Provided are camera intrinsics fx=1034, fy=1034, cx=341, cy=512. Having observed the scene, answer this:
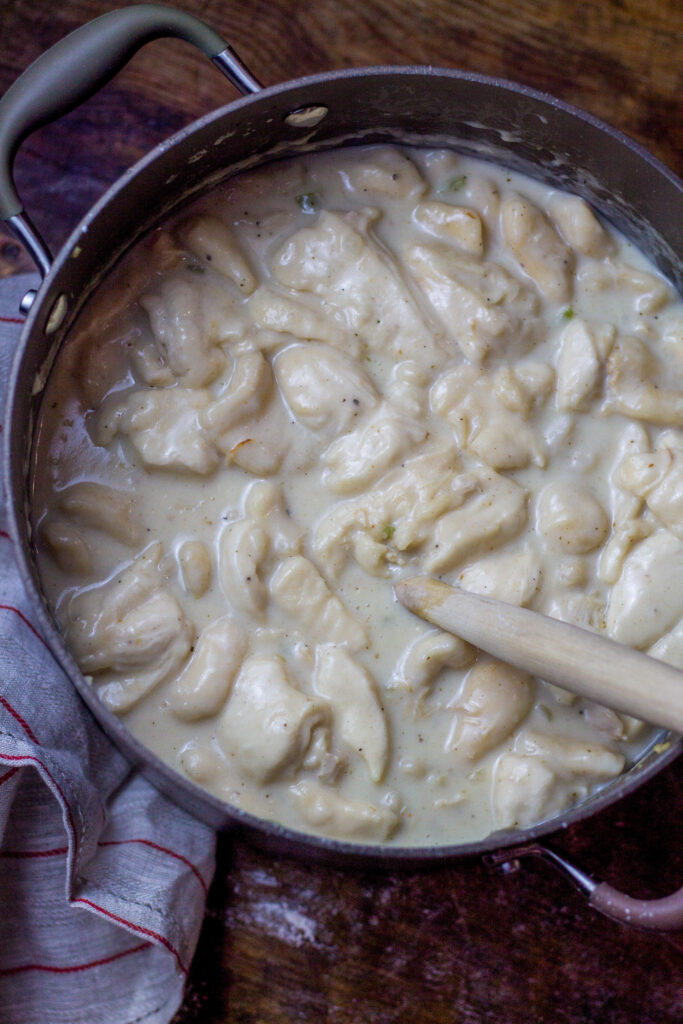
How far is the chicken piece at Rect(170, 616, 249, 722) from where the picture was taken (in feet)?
5.15

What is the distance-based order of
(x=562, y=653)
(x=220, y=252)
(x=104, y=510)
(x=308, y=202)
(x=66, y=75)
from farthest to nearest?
(x=308, y=202) < (x=220, y=252) < (x=104, y=510) < (x=66, y=75) < (x=562, y=653)

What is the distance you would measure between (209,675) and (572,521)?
615 mm

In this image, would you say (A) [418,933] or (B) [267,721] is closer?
(B) [267,721]

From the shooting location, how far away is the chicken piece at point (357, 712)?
1.57m

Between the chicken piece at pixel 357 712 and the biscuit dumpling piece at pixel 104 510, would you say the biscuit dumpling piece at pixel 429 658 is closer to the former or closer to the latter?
the chicken piece at pixel 357 712

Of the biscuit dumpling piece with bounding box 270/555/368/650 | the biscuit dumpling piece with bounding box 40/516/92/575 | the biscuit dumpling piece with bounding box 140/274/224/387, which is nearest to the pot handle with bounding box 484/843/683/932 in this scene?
the biscuit dumpling piece with bounding box 270/555/368/650

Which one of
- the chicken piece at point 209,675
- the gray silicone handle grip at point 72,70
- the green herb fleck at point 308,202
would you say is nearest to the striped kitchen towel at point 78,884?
the chicken piece at point 209,675

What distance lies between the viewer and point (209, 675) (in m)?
1.57

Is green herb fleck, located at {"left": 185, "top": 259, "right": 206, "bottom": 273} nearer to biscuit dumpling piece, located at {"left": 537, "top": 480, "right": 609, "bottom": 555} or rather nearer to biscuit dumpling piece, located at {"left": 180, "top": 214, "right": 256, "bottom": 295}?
biscuit dumpling piece, located at {"left": 180, "top": 214, "right": 256, "bottom": 295}

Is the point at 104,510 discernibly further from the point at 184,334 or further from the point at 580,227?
the point at 580,227

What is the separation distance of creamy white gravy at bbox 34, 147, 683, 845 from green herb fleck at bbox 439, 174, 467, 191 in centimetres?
8

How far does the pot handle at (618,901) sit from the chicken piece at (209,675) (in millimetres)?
468

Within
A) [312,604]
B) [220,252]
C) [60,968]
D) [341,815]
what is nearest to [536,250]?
[220,252]

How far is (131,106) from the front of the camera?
1904mm
